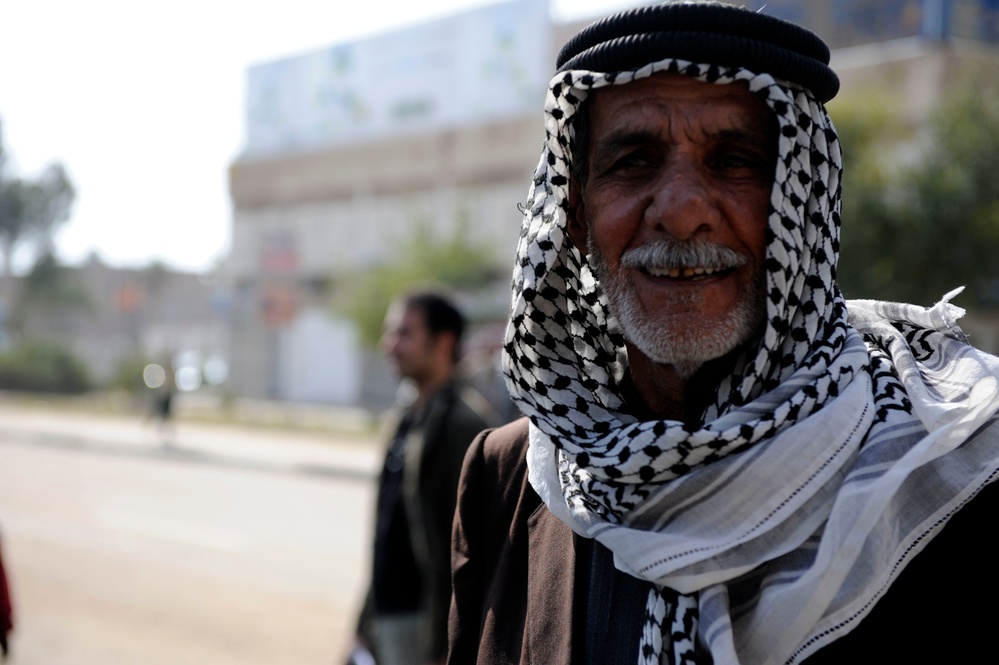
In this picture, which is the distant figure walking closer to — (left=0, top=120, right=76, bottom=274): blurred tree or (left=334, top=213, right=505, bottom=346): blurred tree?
(left=334, top=213, right=505, bottom=346): blurred tree

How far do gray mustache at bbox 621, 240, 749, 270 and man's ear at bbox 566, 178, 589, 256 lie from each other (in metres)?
0.26

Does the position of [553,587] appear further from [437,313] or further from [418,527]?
[437,313]

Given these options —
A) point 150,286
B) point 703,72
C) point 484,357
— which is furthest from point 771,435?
point 150,286

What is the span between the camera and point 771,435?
1.50m

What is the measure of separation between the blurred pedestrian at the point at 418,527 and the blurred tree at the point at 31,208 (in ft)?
192

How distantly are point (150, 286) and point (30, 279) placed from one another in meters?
6.87

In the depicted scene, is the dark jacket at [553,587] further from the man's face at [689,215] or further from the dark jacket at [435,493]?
the dark jacket at [435,493]

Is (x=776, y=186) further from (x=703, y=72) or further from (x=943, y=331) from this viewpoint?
(x=943, y=331)

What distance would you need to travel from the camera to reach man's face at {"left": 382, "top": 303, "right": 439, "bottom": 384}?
14.1 feet

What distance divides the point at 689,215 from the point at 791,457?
43 cm

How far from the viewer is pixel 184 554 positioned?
9352 mm

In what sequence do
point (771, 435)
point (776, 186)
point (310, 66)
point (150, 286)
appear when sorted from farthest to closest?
point (150, 286), point (310, 66), point (776, 186), point (771, 435)

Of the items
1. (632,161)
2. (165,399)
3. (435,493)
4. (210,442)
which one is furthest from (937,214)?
(165,399)

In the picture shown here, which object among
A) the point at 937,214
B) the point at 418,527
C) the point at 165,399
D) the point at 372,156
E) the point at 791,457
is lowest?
the point at 165,399
